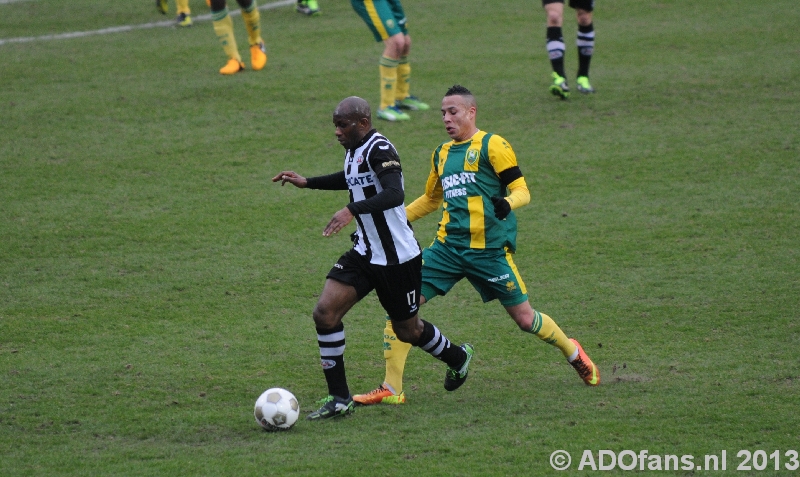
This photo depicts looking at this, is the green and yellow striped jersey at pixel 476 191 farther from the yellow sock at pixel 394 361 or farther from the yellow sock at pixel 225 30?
the yellow sock at pixel 225 30

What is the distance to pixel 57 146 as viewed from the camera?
10344 mm

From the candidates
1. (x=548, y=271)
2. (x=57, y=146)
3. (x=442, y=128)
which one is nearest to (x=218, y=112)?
(x=57, y=146)

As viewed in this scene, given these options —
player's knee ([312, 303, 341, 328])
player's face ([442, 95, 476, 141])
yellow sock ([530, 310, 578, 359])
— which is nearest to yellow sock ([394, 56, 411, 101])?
player's face ([442, 95, 476, 141])

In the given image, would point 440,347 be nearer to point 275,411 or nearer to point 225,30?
point 275,411

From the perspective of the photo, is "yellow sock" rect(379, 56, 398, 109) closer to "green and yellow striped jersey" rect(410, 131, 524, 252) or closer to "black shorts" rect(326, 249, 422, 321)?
"green and yellow striped jersey" rect(410, 131, 524, 252)

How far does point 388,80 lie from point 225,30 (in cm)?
297

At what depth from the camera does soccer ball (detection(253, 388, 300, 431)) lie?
509 cm

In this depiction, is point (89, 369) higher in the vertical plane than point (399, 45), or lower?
lower

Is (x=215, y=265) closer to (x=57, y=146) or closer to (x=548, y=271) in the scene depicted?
(x=548, y=271)

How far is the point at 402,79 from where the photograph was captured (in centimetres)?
1138

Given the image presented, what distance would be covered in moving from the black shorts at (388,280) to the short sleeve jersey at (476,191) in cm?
42

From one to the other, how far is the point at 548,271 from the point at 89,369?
12.5 feet

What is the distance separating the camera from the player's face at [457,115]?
5.63 meters
